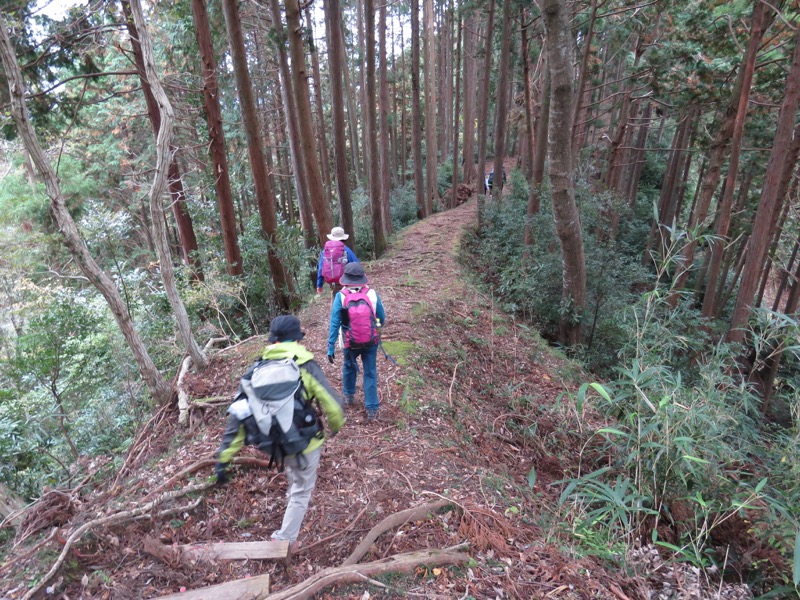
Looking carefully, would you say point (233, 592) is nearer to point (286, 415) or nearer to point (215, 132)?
point (286, 415)

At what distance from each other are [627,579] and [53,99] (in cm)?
1049

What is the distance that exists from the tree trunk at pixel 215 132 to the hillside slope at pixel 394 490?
3514 mm

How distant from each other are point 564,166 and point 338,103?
5684 millimetres

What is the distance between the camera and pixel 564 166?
770cm

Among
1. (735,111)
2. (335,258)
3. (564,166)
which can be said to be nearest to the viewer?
(335,258)

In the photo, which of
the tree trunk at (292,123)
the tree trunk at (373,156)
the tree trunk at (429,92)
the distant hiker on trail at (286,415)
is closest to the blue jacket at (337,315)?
the distant hiker on trail at (286,415)

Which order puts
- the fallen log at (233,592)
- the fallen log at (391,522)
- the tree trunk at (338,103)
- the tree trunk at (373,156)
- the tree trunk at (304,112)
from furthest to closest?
the tree trunk at (373,156)
the tree trunk at (338,103)
the tree trunk at (304,112)
the fallen log at (391,522)
the fallen log at (233,592)

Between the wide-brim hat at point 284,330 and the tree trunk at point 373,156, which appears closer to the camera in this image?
the wide-brim hat at point 284,330

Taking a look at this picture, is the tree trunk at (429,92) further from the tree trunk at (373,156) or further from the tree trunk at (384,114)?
the tree trunk at (373,156)

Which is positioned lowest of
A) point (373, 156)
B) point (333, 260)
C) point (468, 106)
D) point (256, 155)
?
point (333, 260)

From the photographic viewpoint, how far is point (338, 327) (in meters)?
4.64

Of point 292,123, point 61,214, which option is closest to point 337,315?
point 61,214

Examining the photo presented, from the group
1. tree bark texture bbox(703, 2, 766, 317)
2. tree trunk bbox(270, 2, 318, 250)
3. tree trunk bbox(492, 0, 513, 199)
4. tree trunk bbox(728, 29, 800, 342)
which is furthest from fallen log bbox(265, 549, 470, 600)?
tree trunk bbox(492, 0, 513, 199)

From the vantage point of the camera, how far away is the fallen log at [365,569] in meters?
2.73
